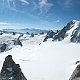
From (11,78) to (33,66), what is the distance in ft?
117

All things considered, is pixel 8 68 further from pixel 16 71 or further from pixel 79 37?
pixel 79 37

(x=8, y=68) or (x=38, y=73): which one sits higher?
(x=8, y=68)

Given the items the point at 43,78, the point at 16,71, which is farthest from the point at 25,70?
the point at 16,71

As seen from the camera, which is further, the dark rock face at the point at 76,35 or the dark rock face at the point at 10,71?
the dark rock face at the point at 76,35

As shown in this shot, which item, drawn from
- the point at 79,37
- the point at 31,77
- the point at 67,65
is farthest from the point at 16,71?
the point at 79,37

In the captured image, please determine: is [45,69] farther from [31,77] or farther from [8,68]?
[8,68]

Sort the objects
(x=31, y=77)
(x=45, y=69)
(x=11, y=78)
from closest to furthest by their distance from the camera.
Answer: (x=11, y=78) → (x=31, y=77) → (x=45, y=69)

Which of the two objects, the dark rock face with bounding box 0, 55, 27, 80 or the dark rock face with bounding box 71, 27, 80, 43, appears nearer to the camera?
the dark rock face with bounding box 0, 55, 27, 80

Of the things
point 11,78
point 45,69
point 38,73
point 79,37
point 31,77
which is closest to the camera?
point 11,78

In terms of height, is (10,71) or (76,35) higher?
(76,35)

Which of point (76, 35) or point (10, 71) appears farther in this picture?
point (76, 35)

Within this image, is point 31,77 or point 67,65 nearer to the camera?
point 31,77

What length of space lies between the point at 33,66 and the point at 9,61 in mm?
34525

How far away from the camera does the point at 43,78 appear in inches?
3031
